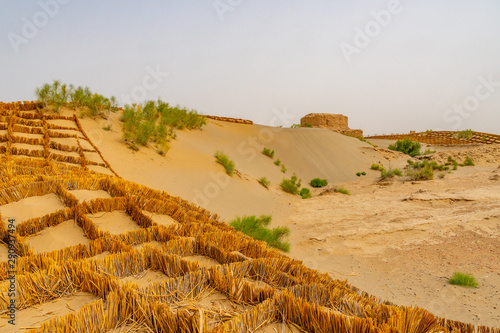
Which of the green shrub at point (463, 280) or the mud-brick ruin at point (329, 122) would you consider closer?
the green shrub at point (463, 280)

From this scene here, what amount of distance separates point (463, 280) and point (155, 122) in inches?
448

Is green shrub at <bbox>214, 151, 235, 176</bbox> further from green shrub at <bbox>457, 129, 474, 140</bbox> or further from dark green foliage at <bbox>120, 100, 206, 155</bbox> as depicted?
green shrub at <bbox>457, 129, 474, 140</bbox>

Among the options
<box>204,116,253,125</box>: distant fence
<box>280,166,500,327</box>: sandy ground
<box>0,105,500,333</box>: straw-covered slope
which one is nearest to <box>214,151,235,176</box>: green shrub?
<box>280,166,500,327</box>: sandy ground

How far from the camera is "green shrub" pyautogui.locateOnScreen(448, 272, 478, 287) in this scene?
3333 millimetres

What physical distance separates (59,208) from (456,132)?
33157 mm

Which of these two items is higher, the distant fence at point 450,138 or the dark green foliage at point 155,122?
the distant fence at point 450,138

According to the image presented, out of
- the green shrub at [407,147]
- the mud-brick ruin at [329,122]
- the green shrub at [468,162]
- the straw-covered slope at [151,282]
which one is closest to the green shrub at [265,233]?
the straw-covered slope at [151,282]

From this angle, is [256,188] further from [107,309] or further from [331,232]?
[107,309]

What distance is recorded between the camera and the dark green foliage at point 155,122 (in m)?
9.62

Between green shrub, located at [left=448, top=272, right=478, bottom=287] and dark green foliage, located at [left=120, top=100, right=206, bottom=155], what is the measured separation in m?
8.43

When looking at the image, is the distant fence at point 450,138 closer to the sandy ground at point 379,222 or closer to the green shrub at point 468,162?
the green shrub at point 468,162

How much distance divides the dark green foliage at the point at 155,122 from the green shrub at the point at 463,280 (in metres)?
8.43

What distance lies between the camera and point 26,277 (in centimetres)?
156

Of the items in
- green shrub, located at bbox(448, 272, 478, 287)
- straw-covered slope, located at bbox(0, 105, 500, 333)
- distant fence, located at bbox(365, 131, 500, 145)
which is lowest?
green shrub, located at bbox(448, 272, 478, 287)
